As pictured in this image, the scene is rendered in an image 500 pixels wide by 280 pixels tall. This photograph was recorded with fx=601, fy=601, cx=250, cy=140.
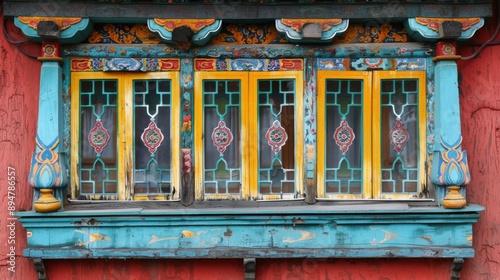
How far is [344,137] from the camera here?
5.38 meters

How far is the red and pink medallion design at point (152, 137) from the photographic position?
536 centimetres

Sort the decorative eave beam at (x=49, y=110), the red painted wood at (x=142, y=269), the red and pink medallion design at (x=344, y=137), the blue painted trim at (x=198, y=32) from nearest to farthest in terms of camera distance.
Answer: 1. the decorative eave beam at (x=49, y=110)
2. the blue painted trim at (x=198, y=32)
3. the red painted wood at (x=142, y=269)
4. the red and pink medallion design at (x=344, y=137)

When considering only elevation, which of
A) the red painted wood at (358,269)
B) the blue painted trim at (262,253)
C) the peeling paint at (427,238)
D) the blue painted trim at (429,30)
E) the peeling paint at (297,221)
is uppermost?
the blue painted trim at (429,30)

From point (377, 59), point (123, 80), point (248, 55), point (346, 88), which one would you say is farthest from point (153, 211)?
point (377, 59)

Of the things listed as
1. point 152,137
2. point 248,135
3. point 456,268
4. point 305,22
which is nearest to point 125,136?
point 152,137

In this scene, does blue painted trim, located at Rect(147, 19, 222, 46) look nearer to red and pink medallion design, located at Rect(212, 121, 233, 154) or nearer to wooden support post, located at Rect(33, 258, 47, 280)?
red and pink medallion design, located at Rect(212, 121, 233, 154)

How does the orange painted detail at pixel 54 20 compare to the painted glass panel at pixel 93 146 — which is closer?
the orange painted detail at pixel 54 20

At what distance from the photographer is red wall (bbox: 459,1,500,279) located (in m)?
5.41

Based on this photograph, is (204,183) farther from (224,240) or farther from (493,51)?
(493,51)

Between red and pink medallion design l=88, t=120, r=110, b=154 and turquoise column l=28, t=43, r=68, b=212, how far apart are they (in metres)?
0.27

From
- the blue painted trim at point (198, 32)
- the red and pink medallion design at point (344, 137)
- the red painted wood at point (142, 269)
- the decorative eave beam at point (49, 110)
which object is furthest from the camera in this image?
the red and pink medallion design at point (344, 137)

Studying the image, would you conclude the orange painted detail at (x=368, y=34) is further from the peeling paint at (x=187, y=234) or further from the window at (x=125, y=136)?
the peeling paint at (x=187, y=234)

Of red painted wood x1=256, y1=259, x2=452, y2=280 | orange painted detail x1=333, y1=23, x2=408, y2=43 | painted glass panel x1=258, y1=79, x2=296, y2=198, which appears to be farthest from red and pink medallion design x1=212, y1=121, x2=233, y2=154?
orange painted detail x1=333, y1=23, x2=408, y2=43

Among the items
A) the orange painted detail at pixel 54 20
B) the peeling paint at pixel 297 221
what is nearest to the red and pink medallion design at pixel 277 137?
the peeling paint at pixel 297 221
